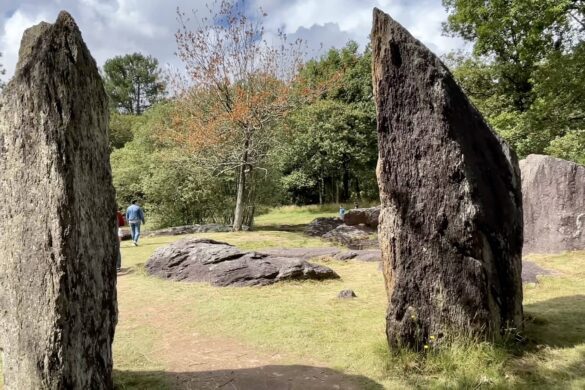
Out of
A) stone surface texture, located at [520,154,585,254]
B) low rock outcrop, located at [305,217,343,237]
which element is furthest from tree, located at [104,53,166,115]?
stone surface texture, located at [520,154,585,254]

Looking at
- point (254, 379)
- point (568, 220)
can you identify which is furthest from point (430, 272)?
point (568, 220)

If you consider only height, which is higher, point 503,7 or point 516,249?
point 503,7

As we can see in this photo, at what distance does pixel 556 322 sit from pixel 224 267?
6.77 metres

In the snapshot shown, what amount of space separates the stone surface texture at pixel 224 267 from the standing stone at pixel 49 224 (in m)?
5.93

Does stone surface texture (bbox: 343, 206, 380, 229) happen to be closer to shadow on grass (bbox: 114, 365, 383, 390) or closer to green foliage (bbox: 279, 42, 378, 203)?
green foliage (bbox: 279, 42, 378, 203)

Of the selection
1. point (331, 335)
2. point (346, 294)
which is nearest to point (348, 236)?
point (346, 294)

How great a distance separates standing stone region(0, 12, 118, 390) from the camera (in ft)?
12.4

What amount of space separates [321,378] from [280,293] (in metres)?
4.07

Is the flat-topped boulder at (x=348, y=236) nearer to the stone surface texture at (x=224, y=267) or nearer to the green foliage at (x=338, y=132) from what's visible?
the stone surface texture at (x=224, y=267)

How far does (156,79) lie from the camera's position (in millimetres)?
64312

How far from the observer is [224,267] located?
34.2 ft

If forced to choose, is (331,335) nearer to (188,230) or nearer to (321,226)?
(188,230)

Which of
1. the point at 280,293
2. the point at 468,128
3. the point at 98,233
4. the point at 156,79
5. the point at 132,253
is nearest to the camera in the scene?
the point at 98,233

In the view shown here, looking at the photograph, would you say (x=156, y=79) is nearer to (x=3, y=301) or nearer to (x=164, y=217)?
(x=164, y=217)
